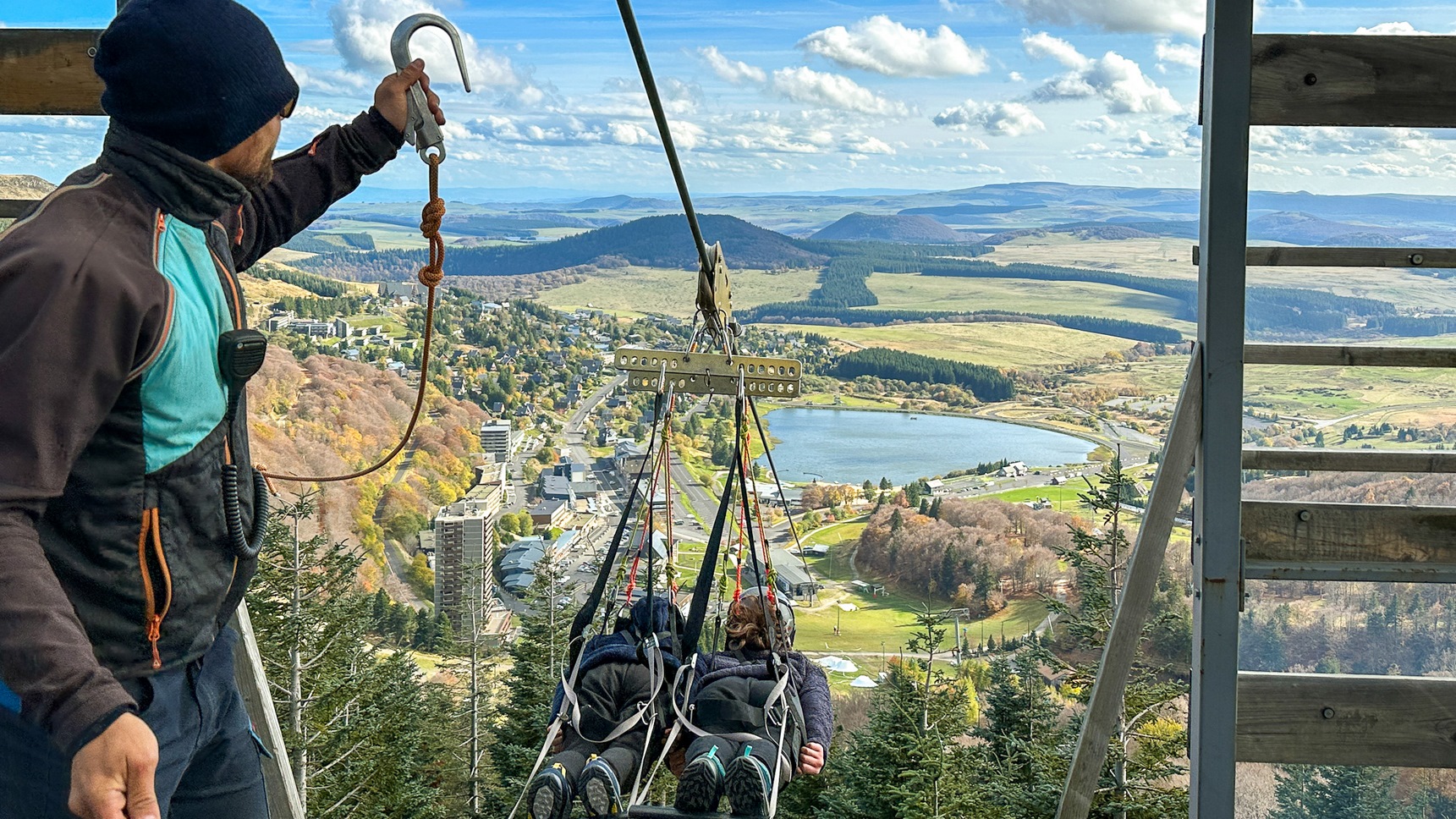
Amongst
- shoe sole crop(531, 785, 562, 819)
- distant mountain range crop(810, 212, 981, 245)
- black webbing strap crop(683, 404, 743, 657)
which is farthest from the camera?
distant mountain range crop(810, 212, 981, 245)

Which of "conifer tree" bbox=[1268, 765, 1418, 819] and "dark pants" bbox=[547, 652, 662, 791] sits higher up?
"dark pants" bbox=[547, 652, 662, 791]

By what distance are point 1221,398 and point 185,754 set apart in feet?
5.42

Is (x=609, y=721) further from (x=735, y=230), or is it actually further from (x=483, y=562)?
(x=735, y=230)

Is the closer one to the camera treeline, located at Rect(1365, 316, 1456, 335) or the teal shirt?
the teal shirt

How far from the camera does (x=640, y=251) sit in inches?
2375

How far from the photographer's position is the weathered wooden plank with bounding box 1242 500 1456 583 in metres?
2.03

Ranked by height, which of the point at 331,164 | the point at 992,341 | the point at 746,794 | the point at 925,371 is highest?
the point at 331,164

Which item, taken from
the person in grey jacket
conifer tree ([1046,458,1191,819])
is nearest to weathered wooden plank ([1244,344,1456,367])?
the person in grey jacket

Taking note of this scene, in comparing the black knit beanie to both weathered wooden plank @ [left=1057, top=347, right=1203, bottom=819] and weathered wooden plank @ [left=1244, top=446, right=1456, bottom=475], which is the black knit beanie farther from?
weathered wooden plank @ [left=1244, top=446, right=1456, bottom=475]

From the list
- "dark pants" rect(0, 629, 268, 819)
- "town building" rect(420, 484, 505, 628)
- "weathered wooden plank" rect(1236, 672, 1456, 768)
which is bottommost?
"town building" rect(420, 484, 505, 628)

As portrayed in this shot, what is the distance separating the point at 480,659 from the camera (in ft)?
74.6

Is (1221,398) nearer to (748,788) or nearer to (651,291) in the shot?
(748,788)

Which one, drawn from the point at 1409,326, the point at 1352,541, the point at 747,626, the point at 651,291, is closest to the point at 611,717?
the point at 747,626

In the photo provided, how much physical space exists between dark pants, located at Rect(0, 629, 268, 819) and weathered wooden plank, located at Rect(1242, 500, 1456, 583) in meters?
1.66
